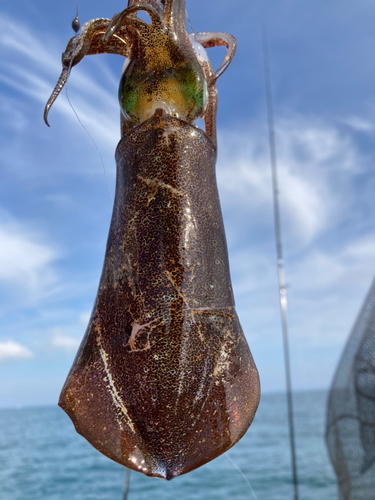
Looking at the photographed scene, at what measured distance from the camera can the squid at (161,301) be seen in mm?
849

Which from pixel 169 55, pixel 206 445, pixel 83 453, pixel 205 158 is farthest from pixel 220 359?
pixel 83 453

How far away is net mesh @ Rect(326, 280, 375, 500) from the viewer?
4594 mm

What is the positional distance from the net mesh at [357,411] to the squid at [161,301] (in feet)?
13.6

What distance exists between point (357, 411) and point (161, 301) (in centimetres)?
464

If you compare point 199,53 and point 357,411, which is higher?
point 199,53

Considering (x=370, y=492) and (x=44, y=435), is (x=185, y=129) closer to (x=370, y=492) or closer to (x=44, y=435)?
(x=370, y=492)

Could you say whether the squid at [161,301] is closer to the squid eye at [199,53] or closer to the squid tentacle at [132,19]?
the squid tentacle at [132,19]

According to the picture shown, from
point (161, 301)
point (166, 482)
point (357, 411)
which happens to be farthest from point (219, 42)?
point (166, 482)

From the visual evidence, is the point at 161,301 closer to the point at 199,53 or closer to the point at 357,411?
the point at 199,53

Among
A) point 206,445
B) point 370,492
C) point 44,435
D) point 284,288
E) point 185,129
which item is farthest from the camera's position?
point 44,435

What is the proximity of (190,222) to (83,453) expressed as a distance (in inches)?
1088

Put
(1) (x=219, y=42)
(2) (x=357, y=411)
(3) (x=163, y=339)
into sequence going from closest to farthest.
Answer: (3) (x=163, y=339)
(1) (x=219, y=42)
(2) (x=357, y=411)

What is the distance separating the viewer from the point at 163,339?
85cm

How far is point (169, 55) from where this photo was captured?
106cm
